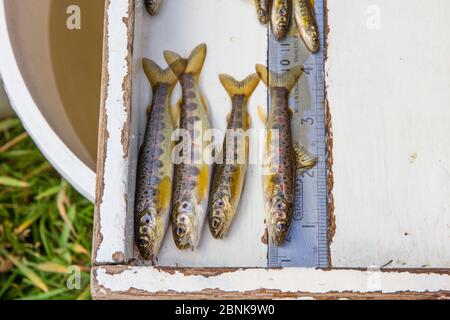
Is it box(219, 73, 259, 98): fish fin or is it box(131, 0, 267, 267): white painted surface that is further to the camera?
box(219, 73, 259, 98): fish fin

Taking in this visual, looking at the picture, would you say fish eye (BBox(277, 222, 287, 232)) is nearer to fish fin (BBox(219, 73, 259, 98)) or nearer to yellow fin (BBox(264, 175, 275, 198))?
yellow fin (BBox(264, 175, 275, 198))

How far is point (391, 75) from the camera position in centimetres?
170

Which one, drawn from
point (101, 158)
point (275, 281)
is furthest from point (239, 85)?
point (275, 281)

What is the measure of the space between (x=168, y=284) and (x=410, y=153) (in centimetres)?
74

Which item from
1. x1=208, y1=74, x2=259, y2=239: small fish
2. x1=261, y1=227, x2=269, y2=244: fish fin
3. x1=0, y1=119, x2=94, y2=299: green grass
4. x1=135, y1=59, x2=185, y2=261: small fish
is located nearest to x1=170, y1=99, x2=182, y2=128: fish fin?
x1=135, y1=59, x2=185, y2=261: small fish

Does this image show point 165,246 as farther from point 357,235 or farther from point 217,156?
point 357,235

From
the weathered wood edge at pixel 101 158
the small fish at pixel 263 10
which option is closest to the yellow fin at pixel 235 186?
the weathered wood edge at pixel 101 158

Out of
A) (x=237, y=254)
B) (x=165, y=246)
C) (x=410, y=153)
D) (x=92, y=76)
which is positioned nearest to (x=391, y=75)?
(x=410, y=153)

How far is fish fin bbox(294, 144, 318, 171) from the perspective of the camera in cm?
162

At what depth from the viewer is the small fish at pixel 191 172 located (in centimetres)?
152

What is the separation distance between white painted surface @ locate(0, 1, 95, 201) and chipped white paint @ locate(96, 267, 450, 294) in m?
0.40

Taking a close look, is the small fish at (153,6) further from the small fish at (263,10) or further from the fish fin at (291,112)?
the fish fin at (291,112)
